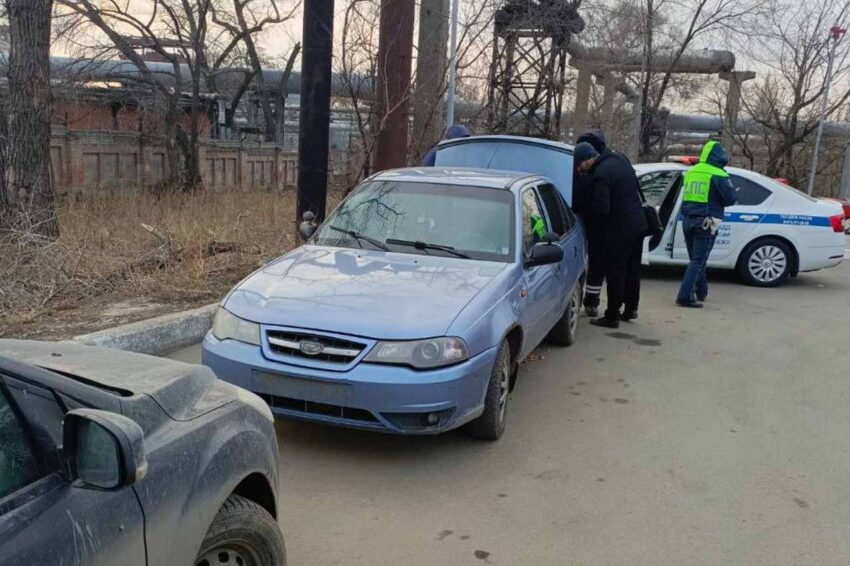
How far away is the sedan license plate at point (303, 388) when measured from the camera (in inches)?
151

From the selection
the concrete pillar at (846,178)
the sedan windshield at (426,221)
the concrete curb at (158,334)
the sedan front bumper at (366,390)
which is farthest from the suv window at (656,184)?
the concrete pillar at (846,178)

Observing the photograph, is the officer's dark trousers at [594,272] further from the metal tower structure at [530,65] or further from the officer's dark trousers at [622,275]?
the metal tower structure at [530,65]

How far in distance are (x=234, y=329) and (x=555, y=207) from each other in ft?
11.2

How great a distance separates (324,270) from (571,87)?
1770 centimetres

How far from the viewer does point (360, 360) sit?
386 cm

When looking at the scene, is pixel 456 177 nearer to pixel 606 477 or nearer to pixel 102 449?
pixel 606 477

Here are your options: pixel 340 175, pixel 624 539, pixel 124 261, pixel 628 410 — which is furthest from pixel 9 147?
pixel 624 539

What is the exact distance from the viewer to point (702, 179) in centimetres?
832

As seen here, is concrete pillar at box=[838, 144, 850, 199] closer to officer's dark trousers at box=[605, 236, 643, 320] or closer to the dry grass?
officer's dark trousers at box=[605, 236, 643, 320]

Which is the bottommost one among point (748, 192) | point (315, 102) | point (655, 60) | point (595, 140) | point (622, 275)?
point (622, 275)

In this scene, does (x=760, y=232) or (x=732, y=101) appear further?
(x=732, y=101)

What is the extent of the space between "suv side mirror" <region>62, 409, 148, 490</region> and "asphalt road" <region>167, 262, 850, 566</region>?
1.71 m

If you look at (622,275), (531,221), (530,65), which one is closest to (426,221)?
(531,221)

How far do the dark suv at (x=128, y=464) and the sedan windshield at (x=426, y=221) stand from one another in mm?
2584
